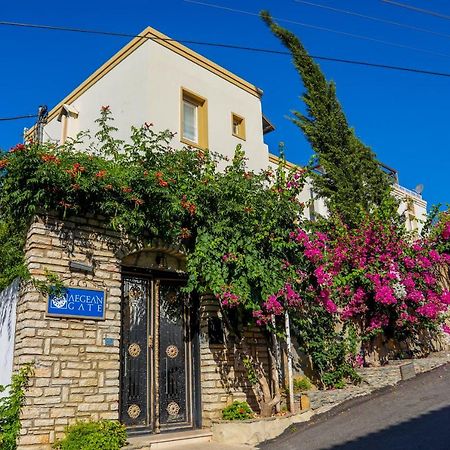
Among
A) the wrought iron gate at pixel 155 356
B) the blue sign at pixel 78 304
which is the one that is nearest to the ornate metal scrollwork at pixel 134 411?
the wrought iron gate at pixel 155 356

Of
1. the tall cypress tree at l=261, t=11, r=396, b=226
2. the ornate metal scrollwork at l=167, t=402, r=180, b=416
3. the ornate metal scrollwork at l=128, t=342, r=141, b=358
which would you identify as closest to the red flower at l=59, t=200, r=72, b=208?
the ornate metal scrollwork at l=128, t=342, r=141, b=358

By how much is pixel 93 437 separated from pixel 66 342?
1292 millimetres

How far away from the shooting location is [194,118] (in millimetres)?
11555

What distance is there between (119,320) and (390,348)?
7145 mm

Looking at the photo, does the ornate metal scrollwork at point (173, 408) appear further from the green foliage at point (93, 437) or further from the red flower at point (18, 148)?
the red flower at point (18, 148)

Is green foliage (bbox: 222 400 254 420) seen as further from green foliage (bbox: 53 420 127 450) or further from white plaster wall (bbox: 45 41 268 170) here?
white plaster wall (bbox: 45 41 268 170)

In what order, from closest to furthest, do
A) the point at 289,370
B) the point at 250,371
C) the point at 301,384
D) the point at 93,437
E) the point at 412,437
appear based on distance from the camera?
the point at 93,437 < the point at 412,437 < the point at 250,371 < the point at 289,370 < the point at 301,384

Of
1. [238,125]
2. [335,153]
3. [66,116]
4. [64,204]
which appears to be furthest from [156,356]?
[335,153]

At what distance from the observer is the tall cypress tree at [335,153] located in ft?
39.9

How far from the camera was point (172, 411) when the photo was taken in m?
8.05

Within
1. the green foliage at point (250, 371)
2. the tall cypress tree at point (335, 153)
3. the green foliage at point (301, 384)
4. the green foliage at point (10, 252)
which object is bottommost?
the green foliage at point (301, 384)

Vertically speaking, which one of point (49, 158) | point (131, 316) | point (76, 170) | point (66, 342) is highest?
point (49, 158)

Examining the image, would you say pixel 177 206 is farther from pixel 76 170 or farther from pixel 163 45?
pixel 163 45

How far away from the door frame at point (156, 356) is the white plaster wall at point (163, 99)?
11.0 ft
